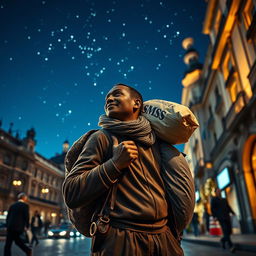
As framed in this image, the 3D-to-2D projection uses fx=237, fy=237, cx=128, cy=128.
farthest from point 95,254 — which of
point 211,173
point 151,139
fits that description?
point 211,173

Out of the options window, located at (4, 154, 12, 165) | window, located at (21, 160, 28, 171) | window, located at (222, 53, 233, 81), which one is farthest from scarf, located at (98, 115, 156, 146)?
window, located at (21, 160, 28, 171)

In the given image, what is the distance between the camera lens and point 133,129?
4.74ft

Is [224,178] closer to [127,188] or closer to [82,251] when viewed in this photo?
[82,251]

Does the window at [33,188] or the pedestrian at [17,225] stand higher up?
the window at [33,188]

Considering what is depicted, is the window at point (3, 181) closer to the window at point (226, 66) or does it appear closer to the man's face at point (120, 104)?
the window at point (226, 66)

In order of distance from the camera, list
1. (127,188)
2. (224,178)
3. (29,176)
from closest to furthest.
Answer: (127,188)
(224,178)
(29,176)

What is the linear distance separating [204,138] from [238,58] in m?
Result: 10.9

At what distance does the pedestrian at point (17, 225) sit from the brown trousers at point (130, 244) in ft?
16.2

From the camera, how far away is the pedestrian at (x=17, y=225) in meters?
5.21

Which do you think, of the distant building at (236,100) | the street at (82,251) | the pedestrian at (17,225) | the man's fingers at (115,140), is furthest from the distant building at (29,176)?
the man's fingers at (115,140)

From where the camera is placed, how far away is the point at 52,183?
48281 mm

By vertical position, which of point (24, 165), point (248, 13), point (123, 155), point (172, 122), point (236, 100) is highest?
point (248, 13)

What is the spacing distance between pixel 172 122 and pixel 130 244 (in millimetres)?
747

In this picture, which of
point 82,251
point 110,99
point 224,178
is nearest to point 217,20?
point 224,178
